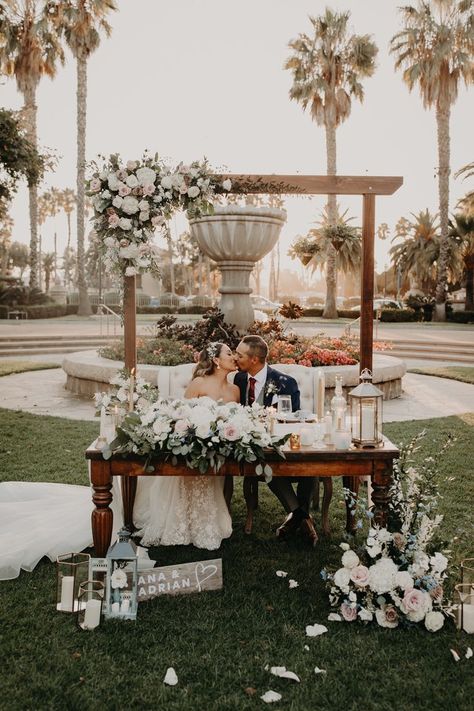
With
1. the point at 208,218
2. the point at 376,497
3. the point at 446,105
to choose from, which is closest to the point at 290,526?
the point at 376,497

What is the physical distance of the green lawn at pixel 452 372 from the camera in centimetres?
1353

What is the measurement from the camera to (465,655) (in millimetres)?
3279

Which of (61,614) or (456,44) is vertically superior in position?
(456,44)

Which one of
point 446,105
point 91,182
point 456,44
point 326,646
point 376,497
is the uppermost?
point 456,44

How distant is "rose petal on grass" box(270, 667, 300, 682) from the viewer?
3.06 metres

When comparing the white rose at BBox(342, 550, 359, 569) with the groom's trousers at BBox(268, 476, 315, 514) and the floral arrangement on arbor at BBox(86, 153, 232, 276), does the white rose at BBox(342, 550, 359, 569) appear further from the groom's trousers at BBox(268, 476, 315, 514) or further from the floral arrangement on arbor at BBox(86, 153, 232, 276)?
the floral arrangement on arbor at BBox(86, 153, 232, 276)

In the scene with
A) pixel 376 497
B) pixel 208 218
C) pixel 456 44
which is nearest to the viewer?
pixel 376 497

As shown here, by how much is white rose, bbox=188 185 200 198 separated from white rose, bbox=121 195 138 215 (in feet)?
1.49

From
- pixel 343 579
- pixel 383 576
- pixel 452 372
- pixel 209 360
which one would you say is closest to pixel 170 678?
pixel 343 579

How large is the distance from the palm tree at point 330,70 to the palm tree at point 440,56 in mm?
1587

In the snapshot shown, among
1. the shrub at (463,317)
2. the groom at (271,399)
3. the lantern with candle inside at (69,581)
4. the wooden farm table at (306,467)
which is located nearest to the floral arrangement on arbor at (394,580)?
the wooden farm table at (306,467)

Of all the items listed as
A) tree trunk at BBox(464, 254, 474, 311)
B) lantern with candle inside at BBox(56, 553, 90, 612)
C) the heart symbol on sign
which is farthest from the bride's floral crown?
tree trunk at BBox(464, 254, 474, 311)

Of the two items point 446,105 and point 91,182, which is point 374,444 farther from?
point 446,105

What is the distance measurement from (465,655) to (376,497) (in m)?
1.02
